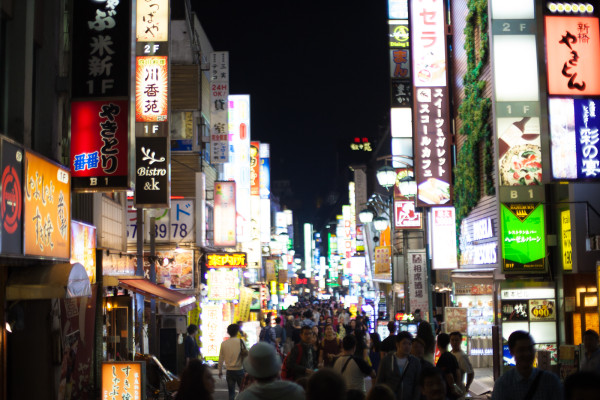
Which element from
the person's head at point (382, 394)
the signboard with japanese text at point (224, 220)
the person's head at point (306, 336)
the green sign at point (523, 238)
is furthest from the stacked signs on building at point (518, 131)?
the person's head at point (382, 394)

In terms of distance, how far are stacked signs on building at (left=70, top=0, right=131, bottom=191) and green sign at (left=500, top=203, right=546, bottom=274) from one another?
394 inches

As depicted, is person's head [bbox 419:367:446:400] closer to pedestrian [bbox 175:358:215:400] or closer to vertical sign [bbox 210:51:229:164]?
pedestrian [bbox 175:358:215:400]

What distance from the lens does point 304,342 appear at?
495 inches

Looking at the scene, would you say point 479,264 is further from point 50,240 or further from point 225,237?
point 50,240

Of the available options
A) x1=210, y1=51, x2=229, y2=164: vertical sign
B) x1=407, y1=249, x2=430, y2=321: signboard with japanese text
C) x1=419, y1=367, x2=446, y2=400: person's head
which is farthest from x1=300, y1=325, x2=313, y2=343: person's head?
x1=210, y1=51, x2=229, y2=164: vertical sign

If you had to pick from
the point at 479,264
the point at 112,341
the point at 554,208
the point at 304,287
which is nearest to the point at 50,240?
the point at 112,341

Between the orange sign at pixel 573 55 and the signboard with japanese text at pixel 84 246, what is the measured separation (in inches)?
375

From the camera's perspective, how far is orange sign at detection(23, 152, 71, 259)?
34.9 feet

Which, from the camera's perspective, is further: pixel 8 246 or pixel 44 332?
pixel 44 332

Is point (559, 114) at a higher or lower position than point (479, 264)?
higher

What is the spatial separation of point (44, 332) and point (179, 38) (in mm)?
21104

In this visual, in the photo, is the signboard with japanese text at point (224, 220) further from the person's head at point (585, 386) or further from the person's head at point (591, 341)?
the person's head at point (585, 386)

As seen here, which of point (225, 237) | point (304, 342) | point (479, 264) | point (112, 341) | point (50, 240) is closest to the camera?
point (50, 240)

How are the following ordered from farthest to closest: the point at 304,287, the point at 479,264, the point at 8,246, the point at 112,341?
the point at 304,287, the point at 479,264, the point at 112,341, the point at 8,246
